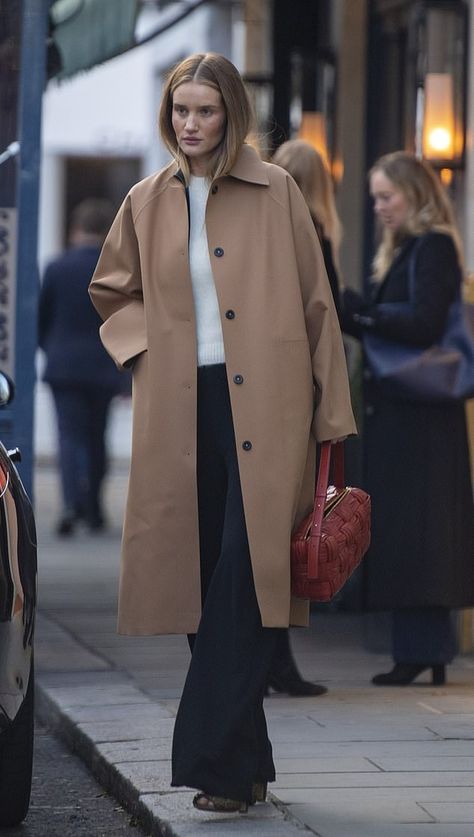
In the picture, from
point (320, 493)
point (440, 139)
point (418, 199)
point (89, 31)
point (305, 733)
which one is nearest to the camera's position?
point (320, 493)

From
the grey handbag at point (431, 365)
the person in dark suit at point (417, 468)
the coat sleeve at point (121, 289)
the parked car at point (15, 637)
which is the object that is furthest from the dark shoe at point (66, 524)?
the coat sleeve at point (121, 289)

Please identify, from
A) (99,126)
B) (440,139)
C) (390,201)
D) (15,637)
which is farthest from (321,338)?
(99,126)

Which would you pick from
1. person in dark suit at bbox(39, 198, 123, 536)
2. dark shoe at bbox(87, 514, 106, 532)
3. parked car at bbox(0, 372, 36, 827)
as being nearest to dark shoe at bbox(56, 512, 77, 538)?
person in dark suit at bbox(39, 198, 123, 536)

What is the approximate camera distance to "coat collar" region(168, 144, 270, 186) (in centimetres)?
470

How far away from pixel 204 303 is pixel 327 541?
65cm

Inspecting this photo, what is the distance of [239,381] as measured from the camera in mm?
4605

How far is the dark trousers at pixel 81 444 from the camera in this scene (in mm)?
12930

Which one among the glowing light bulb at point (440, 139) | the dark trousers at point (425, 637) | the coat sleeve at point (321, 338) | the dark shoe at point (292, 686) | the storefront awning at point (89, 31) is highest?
the storefront awning at point (89, 31)

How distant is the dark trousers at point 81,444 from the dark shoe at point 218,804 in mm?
8297

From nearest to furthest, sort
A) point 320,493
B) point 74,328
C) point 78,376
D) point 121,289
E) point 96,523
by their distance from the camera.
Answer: point 320,493
point 121,289
point 78,376
point 74,328
point 96,523

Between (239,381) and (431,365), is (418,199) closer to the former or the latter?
(431,365)

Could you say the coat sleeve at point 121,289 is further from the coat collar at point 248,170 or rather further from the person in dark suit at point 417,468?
the person in dark suit at point 417,468

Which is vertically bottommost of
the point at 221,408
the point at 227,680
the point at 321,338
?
the point at 227,680

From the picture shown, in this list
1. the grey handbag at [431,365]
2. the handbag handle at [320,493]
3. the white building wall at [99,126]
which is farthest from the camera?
the white building wall at [99,126]
